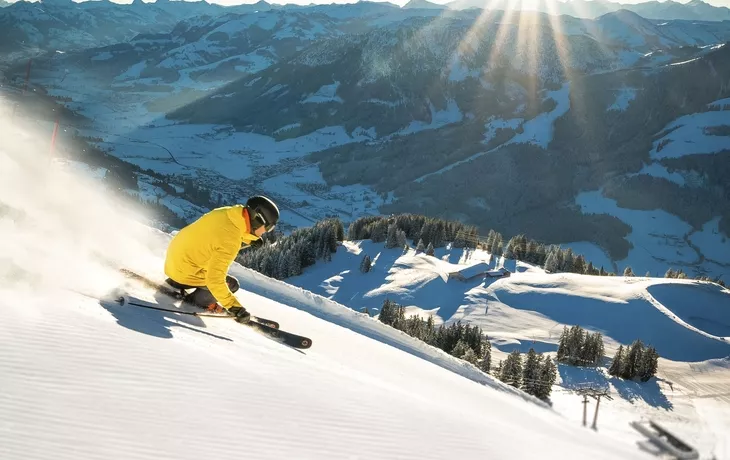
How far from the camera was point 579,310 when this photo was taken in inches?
2911

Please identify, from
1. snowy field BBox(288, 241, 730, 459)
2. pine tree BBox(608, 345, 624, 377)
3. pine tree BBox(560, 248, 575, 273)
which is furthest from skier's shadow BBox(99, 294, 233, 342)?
pine tree BBox(560, 248, 575, 273)

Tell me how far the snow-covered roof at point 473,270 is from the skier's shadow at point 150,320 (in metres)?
74.5

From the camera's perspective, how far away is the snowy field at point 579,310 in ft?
175

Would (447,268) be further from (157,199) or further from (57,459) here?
(57,459)

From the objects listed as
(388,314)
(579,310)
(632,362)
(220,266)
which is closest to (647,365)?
(632,362)

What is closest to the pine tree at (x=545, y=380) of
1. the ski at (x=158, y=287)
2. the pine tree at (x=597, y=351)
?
the pine tree at (x=597, y=351)

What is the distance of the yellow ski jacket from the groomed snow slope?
92 cm

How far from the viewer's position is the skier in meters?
10.2

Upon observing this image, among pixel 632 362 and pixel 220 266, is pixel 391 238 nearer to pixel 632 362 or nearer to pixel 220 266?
pixel 632 362

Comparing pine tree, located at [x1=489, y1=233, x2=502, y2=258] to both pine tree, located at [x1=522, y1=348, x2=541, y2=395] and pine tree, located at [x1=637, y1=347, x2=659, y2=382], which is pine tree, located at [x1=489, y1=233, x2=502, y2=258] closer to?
pine tree, located at [x1=637, y1=347, x2=659, y2=382]

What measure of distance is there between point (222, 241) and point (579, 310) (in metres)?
72.7

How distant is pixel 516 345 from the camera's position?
60438 millimetres

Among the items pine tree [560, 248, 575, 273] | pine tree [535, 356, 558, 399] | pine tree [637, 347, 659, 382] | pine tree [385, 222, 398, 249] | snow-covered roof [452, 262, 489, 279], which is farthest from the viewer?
pine tree [560, 248, 575, 273]

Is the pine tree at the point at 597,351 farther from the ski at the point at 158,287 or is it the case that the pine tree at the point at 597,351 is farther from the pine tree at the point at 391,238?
the ski at the point at 158,287
